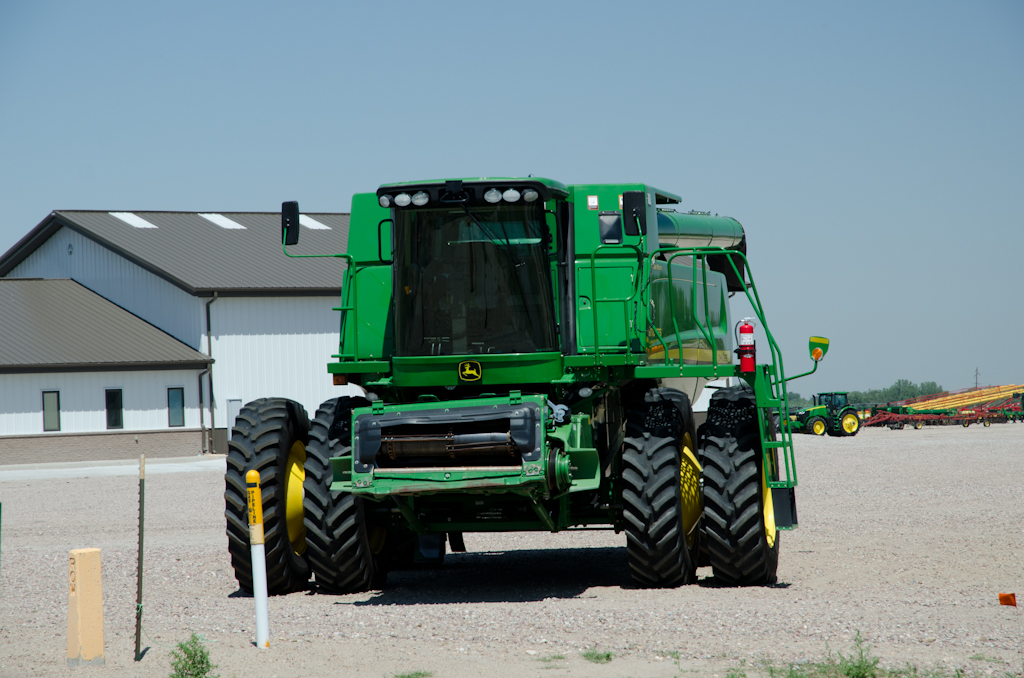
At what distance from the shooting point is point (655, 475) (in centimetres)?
1011

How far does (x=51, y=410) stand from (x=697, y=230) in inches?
1249

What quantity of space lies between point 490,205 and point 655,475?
2.91m

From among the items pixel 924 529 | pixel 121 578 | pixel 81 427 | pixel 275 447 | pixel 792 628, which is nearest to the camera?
pixel 792 628

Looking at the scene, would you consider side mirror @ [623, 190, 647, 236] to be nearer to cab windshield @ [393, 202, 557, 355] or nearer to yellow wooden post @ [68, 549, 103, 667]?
cab windshield @ [393, 202, 557, 355]

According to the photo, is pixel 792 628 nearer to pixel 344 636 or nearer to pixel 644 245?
pixel 344 636

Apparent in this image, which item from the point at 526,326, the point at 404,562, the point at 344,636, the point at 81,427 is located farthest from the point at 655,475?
the point at 81,427

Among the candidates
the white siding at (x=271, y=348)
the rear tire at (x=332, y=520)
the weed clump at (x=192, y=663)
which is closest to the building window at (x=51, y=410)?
the white siding at (x=271, y=348)

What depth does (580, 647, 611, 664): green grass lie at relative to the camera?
752 cm

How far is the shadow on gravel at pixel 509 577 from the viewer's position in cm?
1066

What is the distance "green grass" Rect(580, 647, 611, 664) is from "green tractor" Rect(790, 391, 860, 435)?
4188cm

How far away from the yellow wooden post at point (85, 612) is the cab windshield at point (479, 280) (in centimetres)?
356

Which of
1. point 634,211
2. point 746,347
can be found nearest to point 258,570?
point 634,211

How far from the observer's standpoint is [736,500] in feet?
34.2

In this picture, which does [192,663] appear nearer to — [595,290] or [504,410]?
[504,410]
